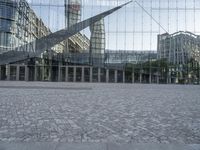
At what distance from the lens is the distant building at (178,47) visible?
160 ft

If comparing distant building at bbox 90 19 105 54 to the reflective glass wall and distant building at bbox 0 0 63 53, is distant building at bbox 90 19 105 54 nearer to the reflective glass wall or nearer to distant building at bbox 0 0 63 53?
the reflective glass wall

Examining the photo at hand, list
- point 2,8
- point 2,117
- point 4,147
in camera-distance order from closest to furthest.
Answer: point 4,147
point 2,117
point 2,8

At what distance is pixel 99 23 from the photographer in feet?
163

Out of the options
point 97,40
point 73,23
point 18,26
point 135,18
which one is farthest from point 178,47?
point 18,26

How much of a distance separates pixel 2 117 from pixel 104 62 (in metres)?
40.2

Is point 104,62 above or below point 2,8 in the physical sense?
below

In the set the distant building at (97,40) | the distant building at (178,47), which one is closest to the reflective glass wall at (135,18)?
the distant building at (97,40)

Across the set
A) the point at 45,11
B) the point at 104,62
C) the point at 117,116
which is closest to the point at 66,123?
the point at 117,116

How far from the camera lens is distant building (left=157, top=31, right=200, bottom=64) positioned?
4891 cm

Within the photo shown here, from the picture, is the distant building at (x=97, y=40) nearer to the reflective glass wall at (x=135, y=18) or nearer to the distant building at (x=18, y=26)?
the reflective glass wall at (x=135, y=18)

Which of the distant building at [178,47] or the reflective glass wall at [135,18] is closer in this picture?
the distant building at [178,47]

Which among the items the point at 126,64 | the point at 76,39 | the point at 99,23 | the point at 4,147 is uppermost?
the point at 99,23

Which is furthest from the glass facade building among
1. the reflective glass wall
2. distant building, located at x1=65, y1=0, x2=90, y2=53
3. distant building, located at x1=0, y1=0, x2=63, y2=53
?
distant building, located at x1=65, y1=0, x2=90, y2=53

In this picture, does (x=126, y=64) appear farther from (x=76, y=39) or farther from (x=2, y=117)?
(x=2, y=117)
